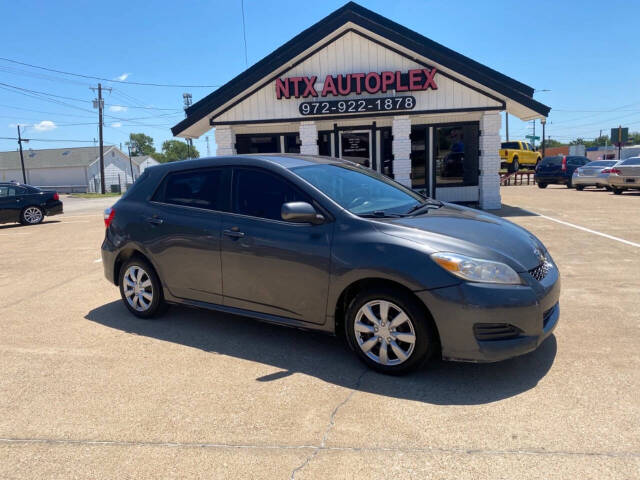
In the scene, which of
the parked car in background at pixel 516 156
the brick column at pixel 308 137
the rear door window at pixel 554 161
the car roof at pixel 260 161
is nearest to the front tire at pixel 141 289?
the car roof at pixel 260 161

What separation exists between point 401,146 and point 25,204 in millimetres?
12645

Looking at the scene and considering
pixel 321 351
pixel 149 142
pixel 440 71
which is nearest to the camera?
pixel 321 351

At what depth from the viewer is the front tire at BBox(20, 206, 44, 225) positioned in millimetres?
16562

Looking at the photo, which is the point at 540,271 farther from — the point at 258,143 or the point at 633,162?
the point at 633,162

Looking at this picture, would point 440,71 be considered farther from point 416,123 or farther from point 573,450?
point 573,450

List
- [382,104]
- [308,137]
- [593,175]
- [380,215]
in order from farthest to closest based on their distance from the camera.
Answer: [593,175] < [308,137] < [382,104] < [380,215]

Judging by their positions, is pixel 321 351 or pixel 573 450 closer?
pixel 573 450

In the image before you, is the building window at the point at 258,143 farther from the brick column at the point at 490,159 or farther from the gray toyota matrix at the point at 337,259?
the gray toyota matrix at the point at 337,259

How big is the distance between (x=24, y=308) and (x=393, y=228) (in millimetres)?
4760

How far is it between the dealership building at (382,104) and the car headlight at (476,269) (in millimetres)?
12044

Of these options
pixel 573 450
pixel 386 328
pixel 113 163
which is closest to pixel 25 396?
pixel 386 328

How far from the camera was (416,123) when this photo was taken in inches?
622

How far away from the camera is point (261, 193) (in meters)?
4.34

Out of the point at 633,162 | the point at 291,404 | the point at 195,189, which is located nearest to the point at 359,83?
the point at 195,189
